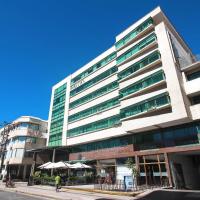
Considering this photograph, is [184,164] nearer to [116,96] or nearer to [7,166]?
[116,96]

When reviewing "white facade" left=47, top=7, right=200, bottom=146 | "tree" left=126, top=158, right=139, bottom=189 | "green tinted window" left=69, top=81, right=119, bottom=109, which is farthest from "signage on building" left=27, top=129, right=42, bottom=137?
"tree" left=126, top=158, right=139, bottom=189

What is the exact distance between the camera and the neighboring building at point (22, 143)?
157 feet

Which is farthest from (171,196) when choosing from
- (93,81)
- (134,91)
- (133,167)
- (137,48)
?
(93,81)

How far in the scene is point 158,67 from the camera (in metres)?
30.8

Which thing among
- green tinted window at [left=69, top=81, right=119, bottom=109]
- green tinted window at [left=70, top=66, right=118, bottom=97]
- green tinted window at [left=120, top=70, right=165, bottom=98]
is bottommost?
green tinted window at [left=120, top=70, right=165, bottom=98]

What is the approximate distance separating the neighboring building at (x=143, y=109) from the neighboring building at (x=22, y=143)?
7676 millimetres

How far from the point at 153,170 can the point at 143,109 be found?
27.7 feet

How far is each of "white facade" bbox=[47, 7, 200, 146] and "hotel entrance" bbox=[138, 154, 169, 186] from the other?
4.07m

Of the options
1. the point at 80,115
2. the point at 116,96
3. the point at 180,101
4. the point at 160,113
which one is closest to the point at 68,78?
the point at 80,115

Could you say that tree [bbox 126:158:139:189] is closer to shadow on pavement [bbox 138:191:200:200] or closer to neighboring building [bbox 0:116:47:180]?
shadow on pavement [bbox 138:191:200:200]

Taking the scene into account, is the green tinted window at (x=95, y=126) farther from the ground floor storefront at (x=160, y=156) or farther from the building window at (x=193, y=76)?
the building window at (x=193, y=76)

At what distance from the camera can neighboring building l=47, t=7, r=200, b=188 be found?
84.9ft

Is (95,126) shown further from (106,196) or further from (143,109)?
(106,196)

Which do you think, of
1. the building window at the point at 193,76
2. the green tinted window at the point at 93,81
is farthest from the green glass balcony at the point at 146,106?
the green tinted window at the point at 93,81
